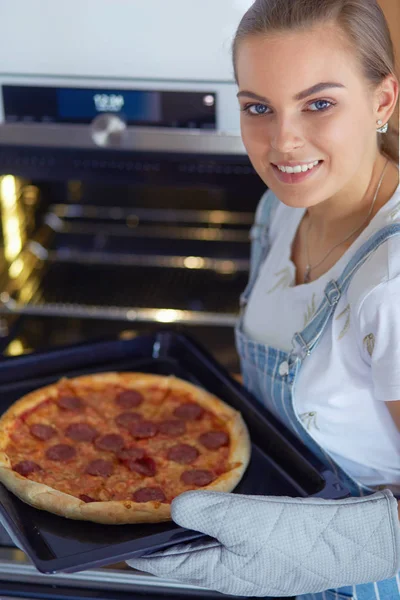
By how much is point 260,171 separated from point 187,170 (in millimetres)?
384

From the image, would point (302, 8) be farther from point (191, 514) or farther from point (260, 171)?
point (191, 514)

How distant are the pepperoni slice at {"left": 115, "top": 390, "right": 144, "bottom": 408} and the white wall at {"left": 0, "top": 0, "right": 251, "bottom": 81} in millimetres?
679

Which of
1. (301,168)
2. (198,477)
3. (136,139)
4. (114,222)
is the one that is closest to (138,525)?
(198,477)

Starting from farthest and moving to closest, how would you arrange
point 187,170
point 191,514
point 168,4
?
point 187,170 < point 168,4 < point 191,514

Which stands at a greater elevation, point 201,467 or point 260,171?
point 260,171

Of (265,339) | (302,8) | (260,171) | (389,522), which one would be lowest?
(389,522)

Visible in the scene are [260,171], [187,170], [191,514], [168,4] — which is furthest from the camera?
[187,170]

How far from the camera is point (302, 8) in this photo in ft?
4.66

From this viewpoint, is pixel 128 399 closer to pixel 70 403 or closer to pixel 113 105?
pixel 70 403

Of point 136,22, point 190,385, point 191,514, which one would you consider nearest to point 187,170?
point 136,22

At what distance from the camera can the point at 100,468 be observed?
1.66 meters

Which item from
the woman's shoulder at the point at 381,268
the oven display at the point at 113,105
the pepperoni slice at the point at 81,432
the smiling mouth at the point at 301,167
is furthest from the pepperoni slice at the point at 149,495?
the oven display at the point at 113,105

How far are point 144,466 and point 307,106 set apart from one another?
0.75 meters

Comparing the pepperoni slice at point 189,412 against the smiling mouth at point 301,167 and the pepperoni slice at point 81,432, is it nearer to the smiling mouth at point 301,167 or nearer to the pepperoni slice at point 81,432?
the pepperoni slice at point 81,432
